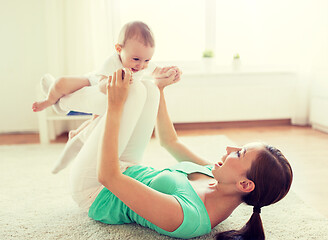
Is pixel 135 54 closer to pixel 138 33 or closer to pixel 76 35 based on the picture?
pixel 138 33

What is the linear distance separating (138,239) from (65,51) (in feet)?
8.70

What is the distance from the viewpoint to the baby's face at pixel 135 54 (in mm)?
1530

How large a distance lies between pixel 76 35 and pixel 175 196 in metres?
2.67

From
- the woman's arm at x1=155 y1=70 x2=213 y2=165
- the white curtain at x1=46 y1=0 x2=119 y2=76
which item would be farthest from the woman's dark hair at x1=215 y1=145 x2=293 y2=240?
the white curtain at x1=46 y1=0 x2=119 y2=76

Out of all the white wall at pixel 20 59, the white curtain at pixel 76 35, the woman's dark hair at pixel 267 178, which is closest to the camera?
the woman's dark hair at pixel 267 178

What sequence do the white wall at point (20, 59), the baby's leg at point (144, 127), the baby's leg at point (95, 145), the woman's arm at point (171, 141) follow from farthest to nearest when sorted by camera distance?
1. the white wall at point (20, 59)
2. the woman's arm at point (171, 141)
3. the baby's leg at point (144, 127)
4. the baby's leg at point (95, 145)

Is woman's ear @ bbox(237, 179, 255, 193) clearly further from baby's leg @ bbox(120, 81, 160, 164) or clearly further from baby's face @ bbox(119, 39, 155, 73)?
baby's face @ bbox(119, 39, 155, 73)

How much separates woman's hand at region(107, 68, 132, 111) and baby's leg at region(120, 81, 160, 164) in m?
0.26

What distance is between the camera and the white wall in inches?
136

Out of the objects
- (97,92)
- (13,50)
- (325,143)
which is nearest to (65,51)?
(13,50)

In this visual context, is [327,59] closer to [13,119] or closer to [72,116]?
[72,116]

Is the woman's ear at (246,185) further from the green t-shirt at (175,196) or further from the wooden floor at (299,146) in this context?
the wooden floor at (299,146)

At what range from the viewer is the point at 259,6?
148 inches

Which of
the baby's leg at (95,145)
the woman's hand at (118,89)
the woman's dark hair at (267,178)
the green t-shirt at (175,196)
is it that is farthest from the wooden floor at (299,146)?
the woman's hand at (118,89)
